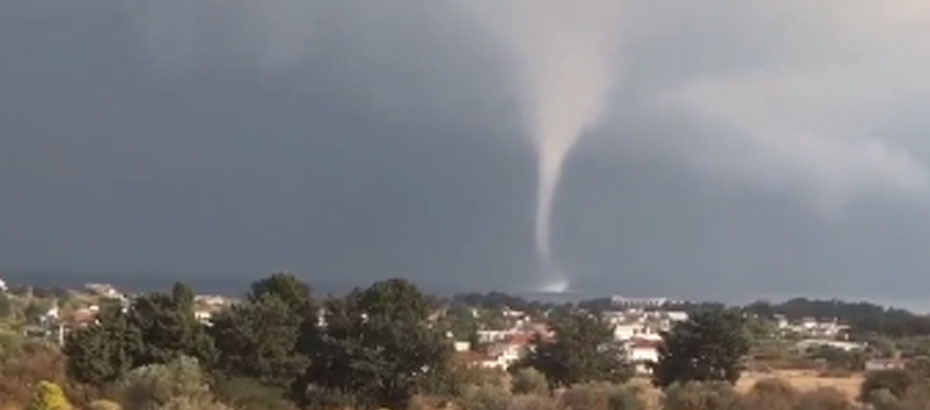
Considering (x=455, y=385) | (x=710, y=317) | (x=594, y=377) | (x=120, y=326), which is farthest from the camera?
(x=710, y=317)

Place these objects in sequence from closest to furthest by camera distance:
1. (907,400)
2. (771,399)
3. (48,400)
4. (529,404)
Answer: (48,400)
(529,404)
(907,400)
(771,399)

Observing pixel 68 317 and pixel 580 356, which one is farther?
pixel 68 317

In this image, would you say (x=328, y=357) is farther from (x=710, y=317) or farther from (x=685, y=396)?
(x=710, y=317)

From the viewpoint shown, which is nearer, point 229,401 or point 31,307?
point 229,401

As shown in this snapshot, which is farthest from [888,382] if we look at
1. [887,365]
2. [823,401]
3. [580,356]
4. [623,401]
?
[887,365]

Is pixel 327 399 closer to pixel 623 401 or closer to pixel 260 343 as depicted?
pixel 260 343

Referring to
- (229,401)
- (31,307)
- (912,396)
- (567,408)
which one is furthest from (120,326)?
(31,307)

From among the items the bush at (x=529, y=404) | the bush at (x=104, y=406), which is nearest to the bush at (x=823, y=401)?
the bush at (x=529, y=404)

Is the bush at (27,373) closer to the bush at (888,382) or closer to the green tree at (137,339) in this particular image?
the green tree at (137,339)
